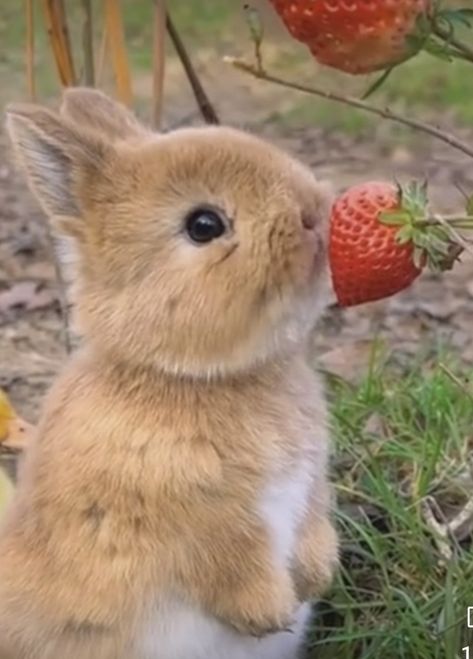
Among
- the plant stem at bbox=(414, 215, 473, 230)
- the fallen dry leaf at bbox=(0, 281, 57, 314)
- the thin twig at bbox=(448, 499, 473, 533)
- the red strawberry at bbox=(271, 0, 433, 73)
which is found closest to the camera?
the red strawberry at bbox=(271, 0, 433, 73)

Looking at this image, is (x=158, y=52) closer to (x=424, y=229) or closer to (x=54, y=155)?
(x=54, y=155)

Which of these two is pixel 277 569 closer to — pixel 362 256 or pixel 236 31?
pixel 362 256

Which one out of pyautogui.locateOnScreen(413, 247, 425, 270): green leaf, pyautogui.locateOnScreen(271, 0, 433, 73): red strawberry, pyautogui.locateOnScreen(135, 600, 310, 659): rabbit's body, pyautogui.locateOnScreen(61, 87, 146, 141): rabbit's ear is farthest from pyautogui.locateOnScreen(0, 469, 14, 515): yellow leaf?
pyautogui.locateOnScreen(271, 0, 433, 73): red strawberry

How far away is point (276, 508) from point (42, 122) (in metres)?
0.57

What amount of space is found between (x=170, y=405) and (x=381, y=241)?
37 cm

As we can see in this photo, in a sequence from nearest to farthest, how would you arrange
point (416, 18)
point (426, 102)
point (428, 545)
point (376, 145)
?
1. point (416, 18)
2. point (428, 545)
3. point (376, 145)
4. point (426, 102)

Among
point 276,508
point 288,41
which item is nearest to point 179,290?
point 276,508

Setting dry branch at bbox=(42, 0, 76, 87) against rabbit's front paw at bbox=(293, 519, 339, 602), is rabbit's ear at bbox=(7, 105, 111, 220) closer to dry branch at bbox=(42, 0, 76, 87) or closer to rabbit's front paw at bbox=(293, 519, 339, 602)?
rabbit's front paw at bbox=(293, 519, 339, 602)

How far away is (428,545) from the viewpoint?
8.60 ft

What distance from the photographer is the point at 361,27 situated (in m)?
1.72

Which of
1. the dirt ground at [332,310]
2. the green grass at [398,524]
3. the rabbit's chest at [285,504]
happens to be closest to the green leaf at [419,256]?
the rabbit's chest at [285,504]

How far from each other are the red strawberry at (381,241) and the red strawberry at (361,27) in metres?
0.19

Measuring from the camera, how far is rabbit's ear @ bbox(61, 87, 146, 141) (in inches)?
88.8

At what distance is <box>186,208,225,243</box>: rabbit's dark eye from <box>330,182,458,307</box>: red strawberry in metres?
0.14
